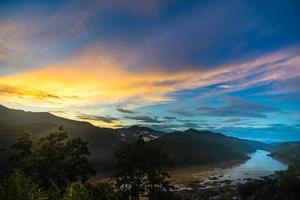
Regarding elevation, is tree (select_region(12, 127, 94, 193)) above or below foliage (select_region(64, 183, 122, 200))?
above

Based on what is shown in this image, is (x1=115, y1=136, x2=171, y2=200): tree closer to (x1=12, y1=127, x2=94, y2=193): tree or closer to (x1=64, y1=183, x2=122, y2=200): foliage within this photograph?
(x1=12, y1=127, x2=94, y2=193): tree

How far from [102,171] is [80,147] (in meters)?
139

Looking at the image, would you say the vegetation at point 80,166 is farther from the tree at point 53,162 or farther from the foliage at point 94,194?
the foliage at point 94,194

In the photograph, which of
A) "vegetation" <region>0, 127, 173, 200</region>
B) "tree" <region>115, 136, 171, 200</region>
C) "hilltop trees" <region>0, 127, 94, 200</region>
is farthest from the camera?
"tree" <region>115, 136, 171, 200</region>

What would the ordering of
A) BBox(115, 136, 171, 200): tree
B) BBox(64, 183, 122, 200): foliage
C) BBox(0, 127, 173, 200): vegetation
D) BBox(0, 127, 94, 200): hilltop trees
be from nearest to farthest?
BBox(64, 183, 122, 200): foliage < BBox(0, 127, 94, 200): hilltop trees < BBox(0, 127, 173, 200): vegetation < BBox(115, 136, 171, 200): tree

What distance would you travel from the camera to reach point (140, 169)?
58.2 meters

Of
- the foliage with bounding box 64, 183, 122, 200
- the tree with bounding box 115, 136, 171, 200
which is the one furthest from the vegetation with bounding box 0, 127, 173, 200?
the foliage with bounding box 64, 183, 122, 200

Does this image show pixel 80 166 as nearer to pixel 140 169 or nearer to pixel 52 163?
pixel 52 163

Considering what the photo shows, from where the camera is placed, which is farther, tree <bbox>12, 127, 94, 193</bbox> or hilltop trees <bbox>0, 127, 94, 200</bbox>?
tree <bbox>12, 127, 94, 193</bbox>

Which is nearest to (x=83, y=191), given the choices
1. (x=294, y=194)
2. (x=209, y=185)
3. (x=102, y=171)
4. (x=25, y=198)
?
(x=25, y=198)

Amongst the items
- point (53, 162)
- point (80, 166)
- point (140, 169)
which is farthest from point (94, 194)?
point (80, 166)

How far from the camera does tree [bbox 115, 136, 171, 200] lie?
186ft

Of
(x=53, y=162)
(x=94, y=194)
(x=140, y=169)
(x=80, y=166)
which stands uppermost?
(x=53, y=162)

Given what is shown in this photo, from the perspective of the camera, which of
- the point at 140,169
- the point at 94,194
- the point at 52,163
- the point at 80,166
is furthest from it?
the point at 80,166
